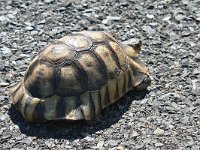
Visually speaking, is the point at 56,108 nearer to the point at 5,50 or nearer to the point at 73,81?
the point at 73,81

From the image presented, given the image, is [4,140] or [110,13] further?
[110,13]

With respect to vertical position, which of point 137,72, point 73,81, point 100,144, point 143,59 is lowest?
point 100,144

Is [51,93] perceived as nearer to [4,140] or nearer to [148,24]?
[4,140]

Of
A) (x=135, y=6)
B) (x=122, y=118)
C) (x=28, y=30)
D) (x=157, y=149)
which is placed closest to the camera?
(x=157, y=149)

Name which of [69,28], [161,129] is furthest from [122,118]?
[69,28]

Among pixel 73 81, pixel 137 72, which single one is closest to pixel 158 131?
pixel 137 72

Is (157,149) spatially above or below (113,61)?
below

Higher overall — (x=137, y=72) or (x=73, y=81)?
(x=73, y=81)
